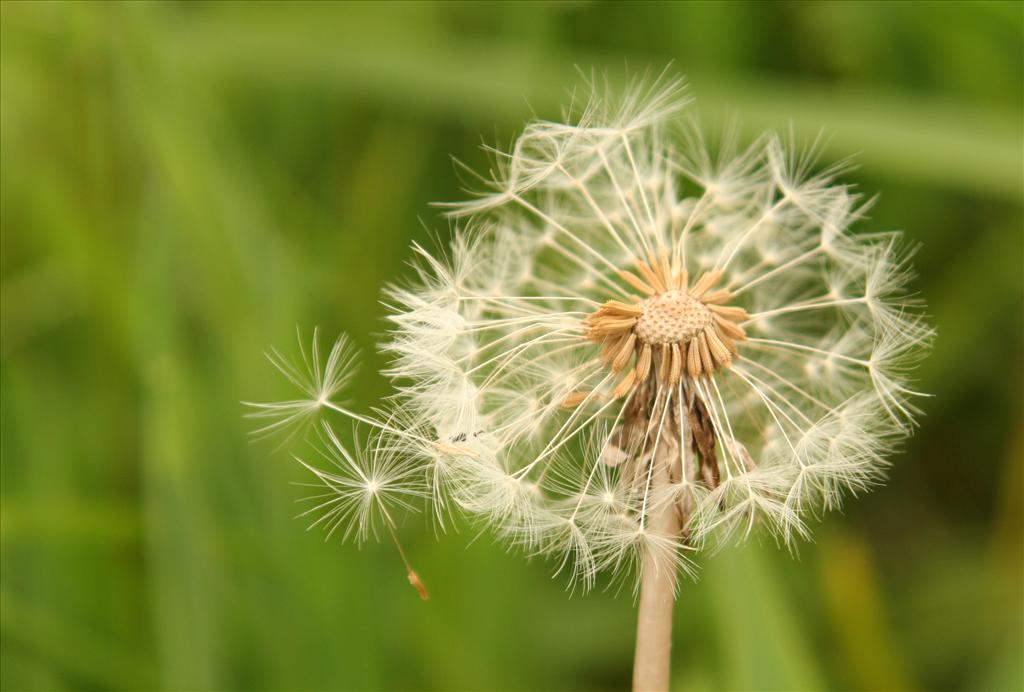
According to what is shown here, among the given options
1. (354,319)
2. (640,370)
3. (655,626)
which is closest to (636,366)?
(640,370)

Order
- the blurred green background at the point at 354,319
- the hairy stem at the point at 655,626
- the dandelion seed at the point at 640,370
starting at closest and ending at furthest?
1. the hairy stem at the point at 655,626
2. the dandelion seed at the point at 640,370
3. the blurred green background at the point at 354,319

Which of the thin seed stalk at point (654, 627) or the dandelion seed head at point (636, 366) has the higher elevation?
the dandelion seed head at point (636, 366)

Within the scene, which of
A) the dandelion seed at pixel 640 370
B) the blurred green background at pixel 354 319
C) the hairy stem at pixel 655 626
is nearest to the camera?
the hairy stem at pixel 655 626

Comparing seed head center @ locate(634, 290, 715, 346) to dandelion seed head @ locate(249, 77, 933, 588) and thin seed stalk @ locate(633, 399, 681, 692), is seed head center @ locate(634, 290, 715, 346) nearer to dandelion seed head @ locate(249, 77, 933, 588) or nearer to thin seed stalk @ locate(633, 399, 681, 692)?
dandelion seed head @ locate(249, 77, 933, 588)

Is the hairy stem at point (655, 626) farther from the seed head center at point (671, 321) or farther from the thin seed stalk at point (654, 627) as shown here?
the seed head center at point (671, 321)

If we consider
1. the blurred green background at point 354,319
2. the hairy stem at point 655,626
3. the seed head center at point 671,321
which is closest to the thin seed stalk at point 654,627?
the hairy stem at point 655,626

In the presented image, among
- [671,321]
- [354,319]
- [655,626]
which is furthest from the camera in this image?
[354,319]

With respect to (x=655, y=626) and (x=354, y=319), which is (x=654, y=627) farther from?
(x=354, y=319)
